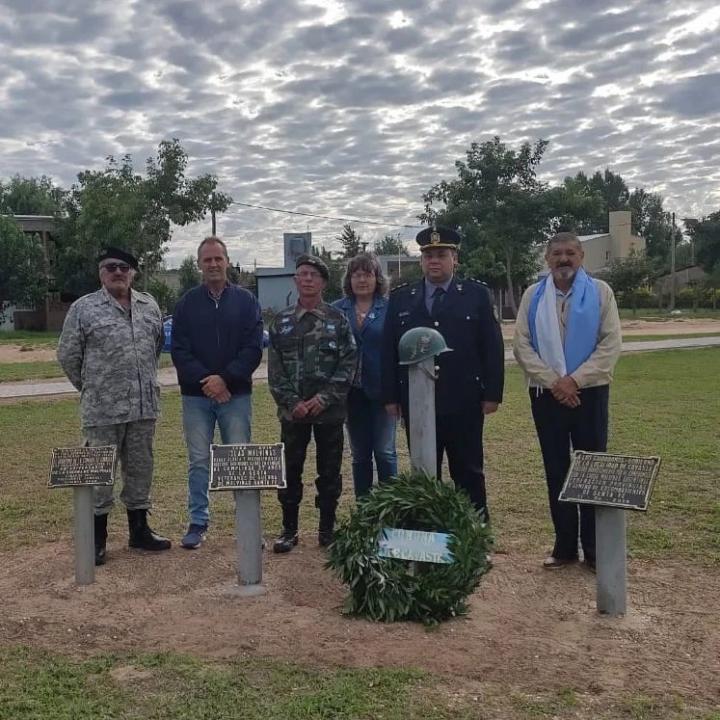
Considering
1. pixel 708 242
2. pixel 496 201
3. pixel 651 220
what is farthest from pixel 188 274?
pixel 651 220

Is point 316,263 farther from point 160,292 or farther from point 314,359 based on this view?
point 160,292

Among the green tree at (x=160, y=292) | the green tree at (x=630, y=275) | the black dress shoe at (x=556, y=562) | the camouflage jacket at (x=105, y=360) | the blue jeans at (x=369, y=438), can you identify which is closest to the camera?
the black dress shoe at (x=556, y=562)

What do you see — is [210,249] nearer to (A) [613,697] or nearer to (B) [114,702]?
(B) [114,702]

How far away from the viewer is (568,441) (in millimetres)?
4484

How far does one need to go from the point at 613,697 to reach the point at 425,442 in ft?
4.86

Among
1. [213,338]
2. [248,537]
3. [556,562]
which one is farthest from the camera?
[213,338]

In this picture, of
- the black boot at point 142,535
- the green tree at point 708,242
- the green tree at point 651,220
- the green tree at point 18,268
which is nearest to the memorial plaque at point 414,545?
the black boot at point 142,535

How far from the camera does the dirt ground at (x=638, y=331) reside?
830 inches

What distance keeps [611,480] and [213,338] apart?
2.41 m

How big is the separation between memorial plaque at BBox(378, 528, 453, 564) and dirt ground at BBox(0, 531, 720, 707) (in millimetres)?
312

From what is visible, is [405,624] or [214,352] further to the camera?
[214,352]

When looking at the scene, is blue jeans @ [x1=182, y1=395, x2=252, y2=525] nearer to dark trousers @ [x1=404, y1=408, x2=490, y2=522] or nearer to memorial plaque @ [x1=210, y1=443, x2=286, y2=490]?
memorial plaque @ [x1=210, y1=443, x2=286, y2=490]

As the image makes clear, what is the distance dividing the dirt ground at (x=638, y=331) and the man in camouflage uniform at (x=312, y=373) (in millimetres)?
16813

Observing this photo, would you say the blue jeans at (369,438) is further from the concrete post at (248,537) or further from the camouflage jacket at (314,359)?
the concrete post at (248,537)
